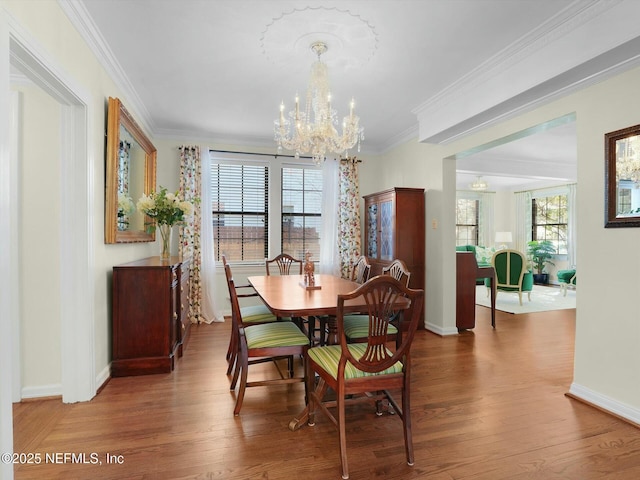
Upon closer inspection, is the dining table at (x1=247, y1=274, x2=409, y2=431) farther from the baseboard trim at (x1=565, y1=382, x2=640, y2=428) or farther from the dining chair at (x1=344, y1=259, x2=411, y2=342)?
the baseboard trim at (x1=565, y1=382, x2=640, y2=428)

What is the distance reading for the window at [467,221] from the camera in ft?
32.3

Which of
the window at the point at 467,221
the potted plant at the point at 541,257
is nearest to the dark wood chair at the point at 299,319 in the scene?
the window at the point at 467,221

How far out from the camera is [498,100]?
2.96 meters

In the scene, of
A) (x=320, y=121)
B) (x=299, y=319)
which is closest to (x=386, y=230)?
(x=299, y=319)

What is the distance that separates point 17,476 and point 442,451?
2210 millimetres

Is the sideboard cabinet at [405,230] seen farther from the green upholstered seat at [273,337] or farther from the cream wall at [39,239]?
the cream wall at [39,239]

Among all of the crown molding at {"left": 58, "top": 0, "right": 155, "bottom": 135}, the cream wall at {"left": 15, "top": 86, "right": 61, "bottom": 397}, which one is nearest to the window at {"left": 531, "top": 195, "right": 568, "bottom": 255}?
the crown molding at {"left": 58, "top": 0, "right": 155, "bottom": 135}

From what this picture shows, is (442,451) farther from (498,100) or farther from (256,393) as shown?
(498,100)

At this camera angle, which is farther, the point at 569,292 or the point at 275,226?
the point at 569,292

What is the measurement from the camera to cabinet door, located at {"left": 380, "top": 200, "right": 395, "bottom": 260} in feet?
15.0

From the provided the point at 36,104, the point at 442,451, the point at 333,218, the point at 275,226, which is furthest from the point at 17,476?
the point at 333,218

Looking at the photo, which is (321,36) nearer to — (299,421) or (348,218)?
(299,421)

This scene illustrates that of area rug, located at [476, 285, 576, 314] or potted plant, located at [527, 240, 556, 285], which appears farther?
potted plant, located at [527, 240, 556, 285]

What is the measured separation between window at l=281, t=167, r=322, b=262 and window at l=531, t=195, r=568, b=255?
6.73m
